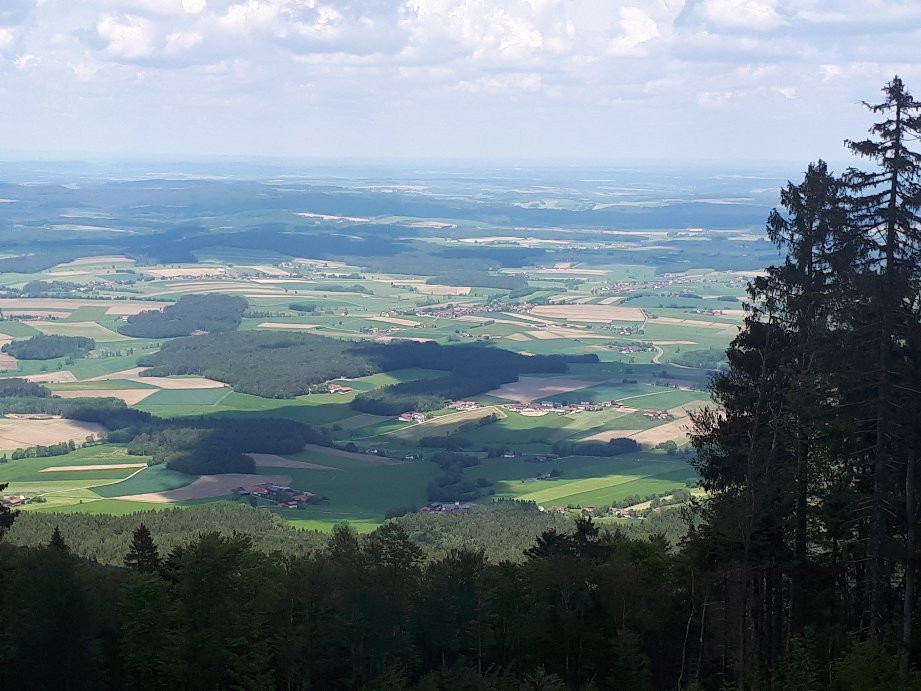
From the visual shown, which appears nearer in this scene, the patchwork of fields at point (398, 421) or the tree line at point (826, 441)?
the tree line at point (826, 441)

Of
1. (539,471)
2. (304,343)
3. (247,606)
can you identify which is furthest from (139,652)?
(304,343)

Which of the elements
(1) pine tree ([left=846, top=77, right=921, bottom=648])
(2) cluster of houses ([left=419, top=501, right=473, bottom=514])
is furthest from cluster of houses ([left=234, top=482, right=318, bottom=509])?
(1) pine tree ([left=846, top=77, right=921, bottom=648])

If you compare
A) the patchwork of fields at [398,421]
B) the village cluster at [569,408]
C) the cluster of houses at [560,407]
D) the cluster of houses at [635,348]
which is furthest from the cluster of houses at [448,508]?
the cluster of houses at [635,348]

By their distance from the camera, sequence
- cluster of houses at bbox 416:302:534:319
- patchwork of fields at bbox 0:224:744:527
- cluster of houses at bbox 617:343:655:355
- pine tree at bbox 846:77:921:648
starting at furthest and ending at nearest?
1. cluster of houses at bbox 416:302:534:319
2. cluster of houses at bbox 617:343:655:355
3. patchwork of fields at bbox 0:224:744:527
4. pine tree at bbox 846:77:921:648

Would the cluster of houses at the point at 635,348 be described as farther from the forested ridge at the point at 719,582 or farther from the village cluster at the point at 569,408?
the forested ridge at the point at 719,582

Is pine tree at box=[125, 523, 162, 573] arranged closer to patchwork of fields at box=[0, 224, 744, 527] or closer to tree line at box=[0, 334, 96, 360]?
patchwork of fields at box=[0, 224, 744, 527]

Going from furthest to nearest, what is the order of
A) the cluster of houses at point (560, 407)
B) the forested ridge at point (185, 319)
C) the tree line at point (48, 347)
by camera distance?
the forested ridge at point (185, 319) < the tree line at point (48, 347) < the cluster of houses at point (560, 407)
